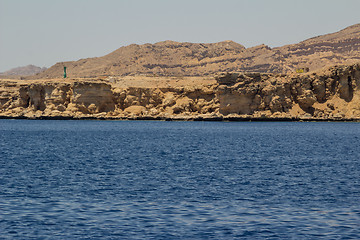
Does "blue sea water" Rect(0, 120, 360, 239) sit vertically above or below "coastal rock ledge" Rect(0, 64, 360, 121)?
below

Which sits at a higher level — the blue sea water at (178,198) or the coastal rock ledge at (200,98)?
the coastal rock ledge at (200,98)

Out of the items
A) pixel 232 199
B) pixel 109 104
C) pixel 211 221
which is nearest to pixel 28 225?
pixel 211 221

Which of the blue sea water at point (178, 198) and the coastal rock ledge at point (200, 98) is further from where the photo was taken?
the coastal rock ledge at point (200, 98)

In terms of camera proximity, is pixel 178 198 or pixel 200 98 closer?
pixel 178 198

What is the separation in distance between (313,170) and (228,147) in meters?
22.2

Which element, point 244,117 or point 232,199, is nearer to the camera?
point 232,199

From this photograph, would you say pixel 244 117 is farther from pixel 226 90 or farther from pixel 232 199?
pixel 232 199

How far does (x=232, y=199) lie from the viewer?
1000 inches

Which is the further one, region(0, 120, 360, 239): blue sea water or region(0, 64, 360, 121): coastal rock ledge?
region(0, 64, 360, 121): coastal rock ledge

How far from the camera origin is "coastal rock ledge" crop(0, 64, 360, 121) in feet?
397

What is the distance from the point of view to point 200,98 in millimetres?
132125

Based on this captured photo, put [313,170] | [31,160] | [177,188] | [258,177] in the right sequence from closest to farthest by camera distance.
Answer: [177,188] < [258,177] < [313,170] < [31,160]

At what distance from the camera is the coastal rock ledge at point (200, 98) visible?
12100cm

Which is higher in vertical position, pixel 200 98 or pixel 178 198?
pixel 200 98
